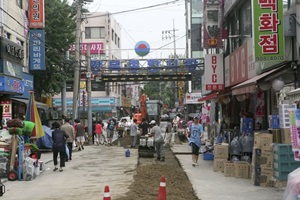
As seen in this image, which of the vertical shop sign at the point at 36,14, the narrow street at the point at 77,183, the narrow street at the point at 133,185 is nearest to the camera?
the narrow street at the point at 133,185

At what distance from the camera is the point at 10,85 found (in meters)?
20.3

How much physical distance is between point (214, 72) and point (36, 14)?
453 inches

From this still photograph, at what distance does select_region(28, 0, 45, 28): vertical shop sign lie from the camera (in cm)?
2579

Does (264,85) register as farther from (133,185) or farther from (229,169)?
(133,185)

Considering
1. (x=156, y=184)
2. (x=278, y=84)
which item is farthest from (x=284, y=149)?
(x=156, y=184)

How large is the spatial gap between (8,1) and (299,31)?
17.8 m

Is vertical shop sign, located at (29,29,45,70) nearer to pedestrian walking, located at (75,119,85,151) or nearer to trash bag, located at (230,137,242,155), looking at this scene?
pedestrian walking, located at (75,119,85,151)

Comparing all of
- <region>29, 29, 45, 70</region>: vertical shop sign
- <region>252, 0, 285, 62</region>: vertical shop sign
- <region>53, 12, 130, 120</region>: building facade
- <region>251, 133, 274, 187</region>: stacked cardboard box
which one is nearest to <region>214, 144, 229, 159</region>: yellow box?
<region>251, 133, 274, 187</region>: stacked cardboard box

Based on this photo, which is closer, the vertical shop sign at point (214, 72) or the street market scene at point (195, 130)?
the street market scene at point (195, 130)

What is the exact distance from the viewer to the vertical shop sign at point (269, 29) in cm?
1191

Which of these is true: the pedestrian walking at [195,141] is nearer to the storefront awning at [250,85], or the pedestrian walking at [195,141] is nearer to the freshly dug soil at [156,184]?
the freshly dug soil at [156,184]

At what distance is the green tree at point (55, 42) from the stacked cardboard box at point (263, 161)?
68.7 feet

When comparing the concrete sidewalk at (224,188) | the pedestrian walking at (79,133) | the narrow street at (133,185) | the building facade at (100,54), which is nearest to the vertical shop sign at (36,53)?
the pedestrian walking at (79,133)

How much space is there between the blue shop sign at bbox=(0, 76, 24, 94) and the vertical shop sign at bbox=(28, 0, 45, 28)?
5.14m
